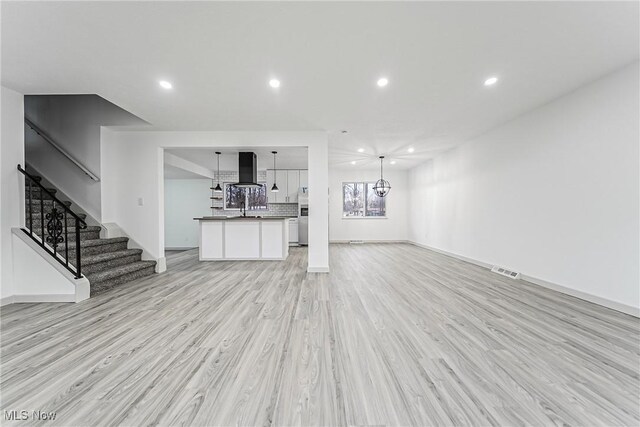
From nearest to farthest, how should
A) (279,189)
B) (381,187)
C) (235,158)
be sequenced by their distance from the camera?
(235,158) → (381,187) → (279,189)

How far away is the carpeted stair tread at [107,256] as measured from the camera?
3475mm

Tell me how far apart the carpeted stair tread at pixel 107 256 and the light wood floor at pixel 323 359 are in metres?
0.76

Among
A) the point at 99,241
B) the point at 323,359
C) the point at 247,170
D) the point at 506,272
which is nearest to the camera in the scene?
the point at 323,359

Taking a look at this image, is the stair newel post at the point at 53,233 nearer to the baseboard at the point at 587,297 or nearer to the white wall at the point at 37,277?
the white wall at the point at 37,277

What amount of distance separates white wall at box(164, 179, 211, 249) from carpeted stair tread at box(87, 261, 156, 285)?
405 centimetres

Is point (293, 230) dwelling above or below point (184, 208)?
below

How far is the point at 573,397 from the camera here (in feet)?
4.47

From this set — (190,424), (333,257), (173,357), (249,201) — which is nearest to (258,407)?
(190,424)

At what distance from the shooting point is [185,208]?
8.20m

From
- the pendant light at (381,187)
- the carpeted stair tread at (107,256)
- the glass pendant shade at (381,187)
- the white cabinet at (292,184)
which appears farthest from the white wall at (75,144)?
the glass pendant shade at (381,187)

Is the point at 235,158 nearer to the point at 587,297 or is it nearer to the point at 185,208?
the point at 185,208

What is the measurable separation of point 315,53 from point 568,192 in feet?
12.1

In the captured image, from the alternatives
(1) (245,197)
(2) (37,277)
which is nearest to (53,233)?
(2) (37,277)

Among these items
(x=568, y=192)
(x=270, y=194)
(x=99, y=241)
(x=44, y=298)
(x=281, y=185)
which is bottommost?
(x=44, y=298)
